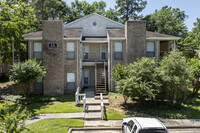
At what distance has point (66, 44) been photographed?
59.7ft

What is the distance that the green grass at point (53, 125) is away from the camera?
9.30 m

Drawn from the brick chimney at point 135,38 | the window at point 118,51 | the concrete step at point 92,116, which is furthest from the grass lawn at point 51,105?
the brick chimney at point 135,38

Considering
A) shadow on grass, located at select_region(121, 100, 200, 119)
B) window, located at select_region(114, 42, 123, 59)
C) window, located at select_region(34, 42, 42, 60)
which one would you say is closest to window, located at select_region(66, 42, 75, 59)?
window, located at select_region(34, 42, 42, 60)

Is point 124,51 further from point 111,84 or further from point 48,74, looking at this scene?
point 48,74

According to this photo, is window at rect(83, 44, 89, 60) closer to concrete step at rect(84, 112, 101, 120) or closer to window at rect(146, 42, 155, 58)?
window at rect(146, 42, 155, 58)

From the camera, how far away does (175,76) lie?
12.1 meters

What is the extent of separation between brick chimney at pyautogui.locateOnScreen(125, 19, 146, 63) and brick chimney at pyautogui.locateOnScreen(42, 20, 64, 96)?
780 centimetres

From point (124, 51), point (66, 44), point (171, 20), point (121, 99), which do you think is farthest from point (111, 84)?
point (171, 20)

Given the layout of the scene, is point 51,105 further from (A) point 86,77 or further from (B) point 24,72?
(A) point 86,77

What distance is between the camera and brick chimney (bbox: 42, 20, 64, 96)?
56.3ft

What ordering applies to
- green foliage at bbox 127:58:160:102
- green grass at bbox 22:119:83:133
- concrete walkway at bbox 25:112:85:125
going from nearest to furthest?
1. green grass at bbox 22:119:83:133
2. concrete walkway at bbox 25:112:85:125
3. green foliage at bbox 127:58:160:102

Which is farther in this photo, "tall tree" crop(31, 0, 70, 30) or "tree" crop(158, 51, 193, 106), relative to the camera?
"tall tree" crop(31, 0, 70, 30)

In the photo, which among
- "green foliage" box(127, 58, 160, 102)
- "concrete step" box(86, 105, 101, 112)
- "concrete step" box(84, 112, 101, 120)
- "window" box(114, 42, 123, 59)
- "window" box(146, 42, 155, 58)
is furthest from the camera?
"window" box(146, 42, 155, 58)

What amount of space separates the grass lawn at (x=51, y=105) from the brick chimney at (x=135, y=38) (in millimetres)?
8410
